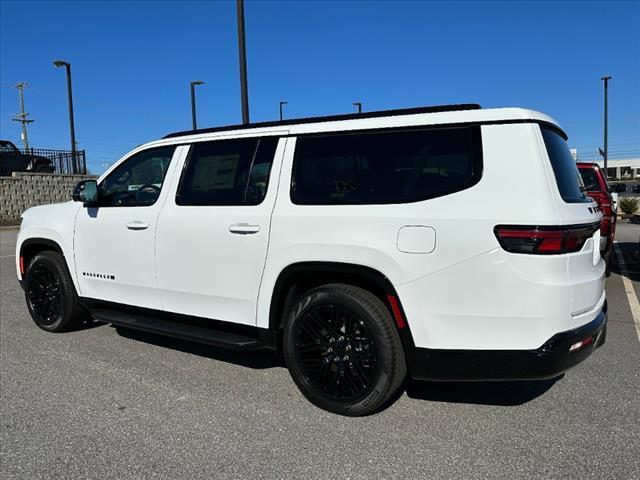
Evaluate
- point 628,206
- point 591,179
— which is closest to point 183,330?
point 591,179

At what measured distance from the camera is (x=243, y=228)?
12.2ft

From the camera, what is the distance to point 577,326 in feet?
9.63

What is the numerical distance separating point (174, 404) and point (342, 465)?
54.2 inches

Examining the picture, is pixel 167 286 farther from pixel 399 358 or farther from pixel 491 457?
pixel 491 457

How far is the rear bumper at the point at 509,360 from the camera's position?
2844 mm

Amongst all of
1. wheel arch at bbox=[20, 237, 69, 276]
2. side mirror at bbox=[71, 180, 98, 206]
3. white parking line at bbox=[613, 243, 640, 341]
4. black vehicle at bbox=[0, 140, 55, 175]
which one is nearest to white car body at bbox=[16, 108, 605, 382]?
side mirror at bbox=[71, 180, 98, 206]

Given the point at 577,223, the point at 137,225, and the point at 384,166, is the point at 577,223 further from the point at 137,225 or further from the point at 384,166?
the point at 137,225

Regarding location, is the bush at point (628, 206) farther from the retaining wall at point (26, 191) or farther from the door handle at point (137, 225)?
the retaining wall at point (26, 191)

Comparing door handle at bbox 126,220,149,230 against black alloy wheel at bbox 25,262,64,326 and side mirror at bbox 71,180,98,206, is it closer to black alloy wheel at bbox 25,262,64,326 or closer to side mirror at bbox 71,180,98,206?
side mirror at bbox 71,180,98,206

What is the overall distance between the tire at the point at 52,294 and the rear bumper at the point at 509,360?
3.57m

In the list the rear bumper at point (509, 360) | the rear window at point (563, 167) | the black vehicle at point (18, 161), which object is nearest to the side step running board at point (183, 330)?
the rear bumper at point (509, 360)

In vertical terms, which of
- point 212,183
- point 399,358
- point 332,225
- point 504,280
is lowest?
point 399,358

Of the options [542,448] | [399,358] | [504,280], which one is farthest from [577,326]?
[399,358]

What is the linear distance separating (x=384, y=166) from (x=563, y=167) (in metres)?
1.06
